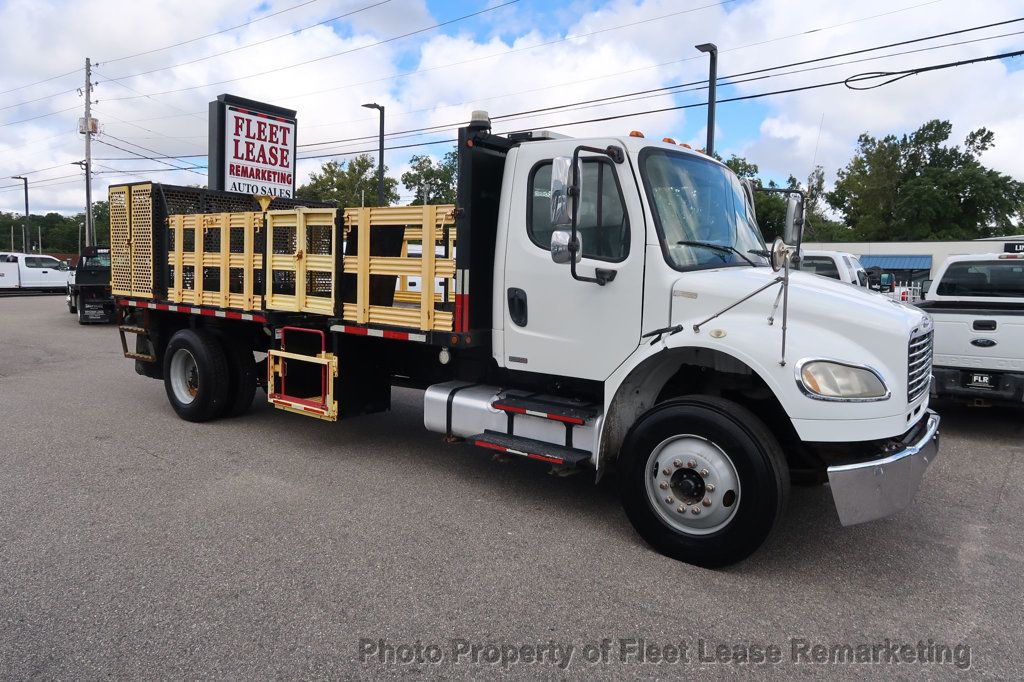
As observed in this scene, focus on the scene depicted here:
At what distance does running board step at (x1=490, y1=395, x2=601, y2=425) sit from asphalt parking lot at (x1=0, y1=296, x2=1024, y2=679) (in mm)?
724

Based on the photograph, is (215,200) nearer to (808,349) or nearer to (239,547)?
(239,547)

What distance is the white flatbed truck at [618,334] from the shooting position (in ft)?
13.3

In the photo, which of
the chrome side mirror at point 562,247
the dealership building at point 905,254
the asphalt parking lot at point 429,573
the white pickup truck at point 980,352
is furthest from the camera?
the dealership building at point 905,254

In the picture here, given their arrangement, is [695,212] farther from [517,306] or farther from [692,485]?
[692,485]

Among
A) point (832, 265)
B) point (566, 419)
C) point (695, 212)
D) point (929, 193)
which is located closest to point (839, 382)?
point (695, 212)

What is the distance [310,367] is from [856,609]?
5.01 m

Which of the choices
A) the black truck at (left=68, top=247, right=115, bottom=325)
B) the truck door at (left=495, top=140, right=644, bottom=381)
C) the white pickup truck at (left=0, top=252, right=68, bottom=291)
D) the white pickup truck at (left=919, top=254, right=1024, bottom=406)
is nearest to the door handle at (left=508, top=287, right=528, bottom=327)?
the truck door at (left=495, top=140, right=644, bottom=381)

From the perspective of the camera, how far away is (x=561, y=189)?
4.50 m

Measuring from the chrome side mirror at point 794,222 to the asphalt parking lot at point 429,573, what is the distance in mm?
1940

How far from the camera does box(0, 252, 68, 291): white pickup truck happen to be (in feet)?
100

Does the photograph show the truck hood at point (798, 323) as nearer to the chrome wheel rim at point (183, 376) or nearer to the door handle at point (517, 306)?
the door handle at point (517, 306)

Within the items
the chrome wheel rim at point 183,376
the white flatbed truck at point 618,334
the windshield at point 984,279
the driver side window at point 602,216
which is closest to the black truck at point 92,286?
the chrome wheel rim at point 183,376

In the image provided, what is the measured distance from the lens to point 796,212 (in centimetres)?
410

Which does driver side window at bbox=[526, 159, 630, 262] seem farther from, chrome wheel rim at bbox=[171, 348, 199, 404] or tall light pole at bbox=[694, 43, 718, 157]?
tall light pole at bbox=[694, 43, 718, 157]
